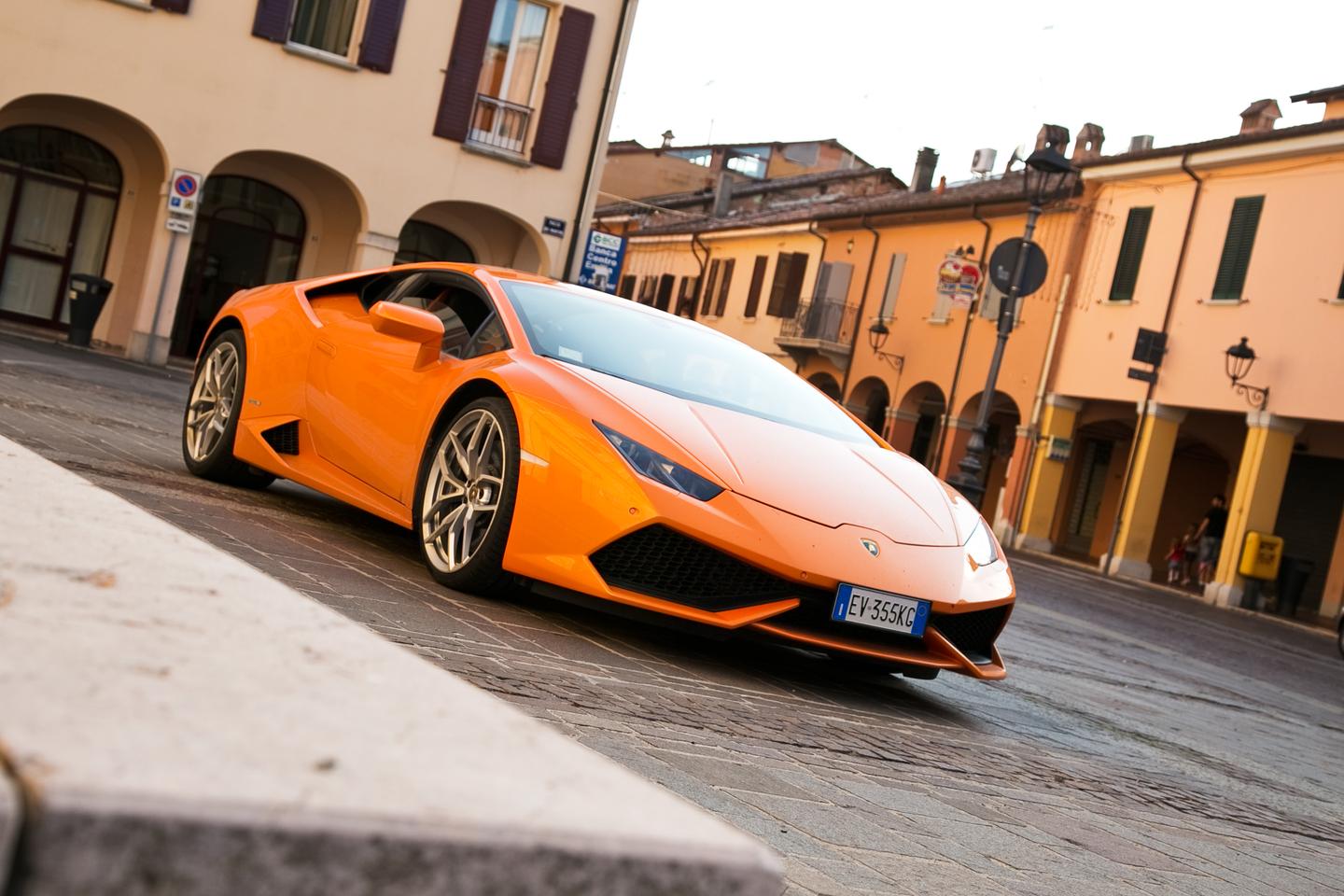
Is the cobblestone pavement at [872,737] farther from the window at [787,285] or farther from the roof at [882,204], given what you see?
the window at [787,285]

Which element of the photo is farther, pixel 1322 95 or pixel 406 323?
pixel 1322 95

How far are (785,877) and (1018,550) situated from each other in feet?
100

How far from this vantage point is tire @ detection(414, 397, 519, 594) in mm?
5520

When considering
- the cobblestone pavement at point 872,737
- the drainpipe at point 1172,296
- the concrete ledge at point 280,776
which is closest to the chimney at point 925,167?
the drainpipe at point 1172,296

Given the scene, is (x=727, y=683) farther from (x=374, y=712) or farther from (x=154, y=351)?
(x=154, y=351)

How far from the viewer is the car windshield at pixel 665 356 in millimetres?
6148

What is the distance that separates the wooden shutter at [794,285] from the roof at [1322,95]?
1477 cm

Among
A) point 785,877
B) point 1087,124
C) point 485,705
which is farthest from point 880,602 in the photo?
point 1087,124

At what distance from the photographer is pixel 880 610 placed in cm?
538

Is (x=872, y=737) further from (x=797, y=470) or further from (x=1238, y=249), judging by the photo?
(x=1238, y=249)

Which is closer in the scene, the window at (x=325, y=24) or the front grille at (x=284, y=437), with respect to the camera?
the front grille at (x=284, y=437)

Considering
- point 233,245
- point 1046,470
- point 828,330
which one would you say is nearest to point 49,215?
point 233,245

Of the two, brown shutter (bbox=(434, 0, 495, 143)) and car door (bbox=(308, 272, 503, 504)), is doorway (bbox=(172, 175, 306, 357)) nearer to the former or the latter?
brown shutter (bbox=(434, 0, 495, 143))

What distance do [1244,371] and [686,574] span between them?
2535 cm
